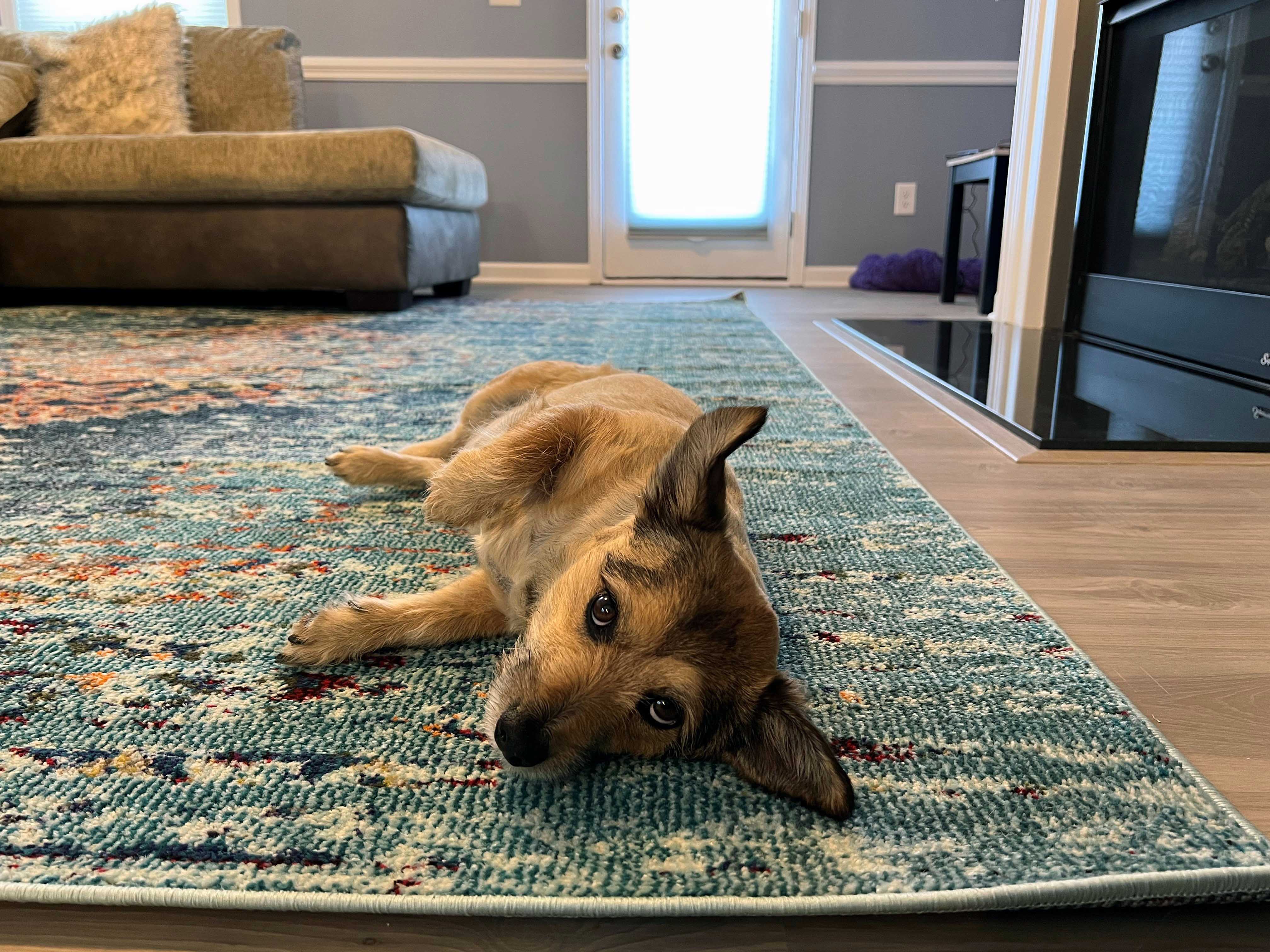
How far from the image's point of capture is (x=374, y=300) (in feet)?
15.8

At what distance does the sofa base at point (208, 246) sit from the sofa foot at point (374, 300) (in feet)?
0.12

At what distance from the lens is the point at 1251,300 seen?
2.84m

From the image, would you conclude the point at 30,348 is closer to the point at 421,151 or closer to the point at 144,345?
the point at 144,345

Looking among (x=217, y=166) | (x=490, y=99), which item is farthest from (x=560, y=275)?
(x=217, y=166)

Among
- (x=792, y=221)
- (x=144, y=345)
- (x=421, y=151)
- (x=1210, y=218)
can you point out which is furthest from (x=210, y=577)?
(x=792, y=221)

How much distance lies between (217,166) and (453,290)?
1.82 m

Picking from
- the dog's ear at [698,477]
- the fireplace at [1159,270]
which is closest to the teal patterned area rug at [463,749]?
the dog's ear at [698,477]

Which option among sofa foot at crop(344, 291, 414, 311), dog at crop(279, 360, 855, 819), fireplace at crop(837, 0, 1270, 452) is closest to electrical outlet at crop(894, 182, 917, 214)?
fireplace at crop(837, 0, 1270, 452)

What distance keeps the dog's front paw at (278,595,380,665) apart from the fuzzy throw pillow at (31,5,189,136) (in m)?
5.05

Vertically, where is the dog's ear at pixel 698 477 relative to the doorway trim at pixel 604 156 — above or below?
below

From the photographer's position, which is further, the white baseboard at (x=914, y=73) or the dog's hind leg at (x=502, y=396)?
the white baseboard at (x=914, y=73)

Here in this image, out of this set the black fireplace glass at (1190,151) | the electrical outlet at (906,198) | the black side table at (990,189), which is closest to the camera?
the black fireplace glass at (1190,151)

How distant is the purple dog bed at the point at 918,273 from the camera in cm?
654

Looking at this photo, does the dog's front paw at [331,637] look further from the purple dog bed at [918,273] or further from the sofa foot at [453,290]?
the purple dog bed at [918,273]
